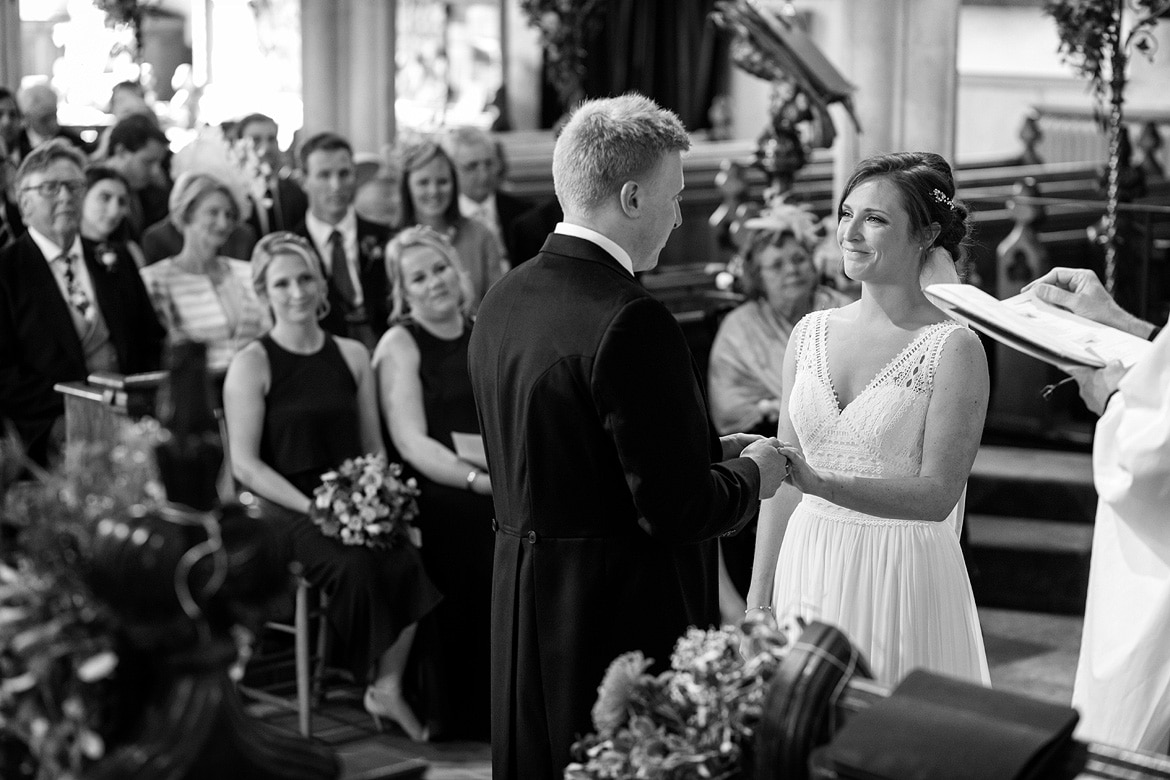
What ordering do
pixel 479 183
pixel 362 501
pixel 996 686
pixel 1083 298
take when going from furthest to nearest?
pixel 479 183 < pixel 996 686 < pixel 362 501 < pixel 1083 298

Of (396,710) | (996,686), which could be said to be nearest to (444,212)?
(396,710)

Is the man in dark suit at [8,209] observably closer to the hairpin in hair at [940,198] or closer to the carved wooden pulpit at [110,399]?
the carved wooden pulpit at [110,399]

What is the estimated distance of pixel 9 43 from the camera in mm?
10805

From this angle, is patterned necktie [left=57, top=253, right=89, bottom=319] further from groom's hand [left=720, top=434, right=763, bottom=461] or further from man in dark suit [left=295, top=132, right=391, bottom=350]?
groom's hand [left=720, top=434, right=763, bottom=461]

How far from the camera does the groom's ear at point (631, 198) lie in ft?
8.87

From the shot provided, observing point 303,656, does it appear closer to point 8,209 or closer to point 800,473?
point 800,473

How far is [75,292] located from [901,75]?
381 centimetres

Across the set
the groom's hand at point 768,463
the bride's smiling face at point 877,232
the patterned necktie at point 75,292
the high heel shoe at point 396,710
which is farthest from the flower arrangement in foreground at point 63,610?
the patterned necktie at point 75,292

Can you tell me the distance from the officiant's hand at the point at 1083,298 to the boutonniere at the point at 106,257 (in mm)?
3477

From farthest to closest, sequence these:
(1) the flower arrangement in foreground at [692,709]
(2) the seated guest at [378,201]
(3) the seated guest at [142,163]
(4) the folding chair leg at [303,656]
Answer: (2) the seated guest at [378,201]
(3) the seated guest at [142,163]
(4) the folding chair leg at [303,656]
(1) the flower arrangement in foreground at [692,709]

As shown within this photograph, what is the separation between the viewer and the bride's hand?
115 inches

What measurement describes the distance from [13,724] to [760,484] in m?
1.49

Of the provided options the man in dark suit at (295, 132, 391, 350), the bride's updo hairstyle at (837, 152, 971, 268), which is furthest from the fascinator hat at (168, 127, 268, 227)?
the bride's updo hairstyle at (837, 152, 971, 268)

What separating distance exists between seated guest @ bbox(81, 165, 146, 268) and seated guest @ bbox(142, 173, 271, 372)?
0.59 ft
